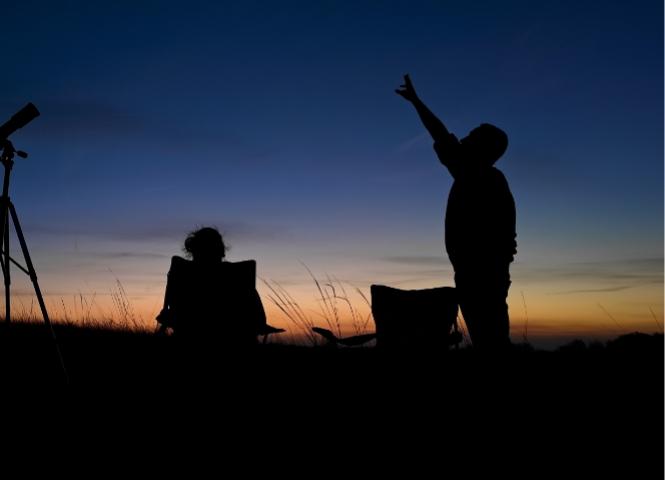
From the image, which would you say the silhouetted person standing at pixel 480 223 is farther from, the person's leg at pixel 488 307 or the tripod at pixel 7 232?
the tripod at pixel 7 232

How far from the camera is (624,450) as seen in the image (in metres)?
2.84

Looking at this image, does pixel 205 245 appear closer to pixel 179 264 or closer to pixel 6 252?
pixel 179 264

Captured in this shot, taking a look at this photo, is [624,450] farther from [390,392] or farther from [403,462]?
[390,392]

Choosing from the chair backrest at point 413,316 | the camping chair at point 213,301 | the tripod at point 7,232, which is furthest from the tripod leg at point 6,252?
the chair backrest at point 413,316

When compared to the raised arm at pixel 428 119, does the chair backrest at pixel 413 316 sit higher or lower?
lower

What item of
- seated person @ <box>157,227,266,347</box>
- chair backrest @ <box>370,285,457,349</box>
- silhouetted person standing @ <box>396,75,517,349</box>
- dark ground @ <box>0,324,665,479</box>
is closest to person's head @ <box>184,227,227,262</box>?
seated person @ <box>157,227,266,347</box>

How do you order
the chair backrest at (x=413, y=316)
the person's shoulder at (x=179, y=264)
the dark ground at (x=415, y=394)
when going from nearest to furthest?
1. the dark ground at (x=415, y=394)
2. the person's shoulder at (x=179, y=264)
3. the chair backrest at (x=413, y=316)

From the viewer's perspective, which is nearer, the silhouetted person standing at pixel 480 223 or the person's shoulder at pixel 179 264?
the silhouetted person standing at pixel 480 223

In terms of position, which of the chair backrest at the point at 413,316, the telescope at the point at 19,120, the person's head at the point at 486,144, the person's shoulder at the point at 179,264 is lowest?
the chair backrest at the point at 413,316

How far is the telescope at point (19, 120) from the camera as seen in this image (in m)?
4.15

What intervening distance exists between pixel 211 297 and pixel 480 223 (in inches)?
86.8

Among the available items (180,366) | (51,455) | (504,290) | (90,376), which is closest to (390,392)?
(504,290)

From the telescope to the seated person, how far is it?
1.45 meters

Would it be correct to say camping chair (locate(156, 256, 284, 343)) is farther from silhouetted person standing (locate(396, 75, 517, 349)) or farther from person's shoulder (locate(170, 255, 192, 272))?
silhouetted person standing (locate(396, 75, 517, 349))
